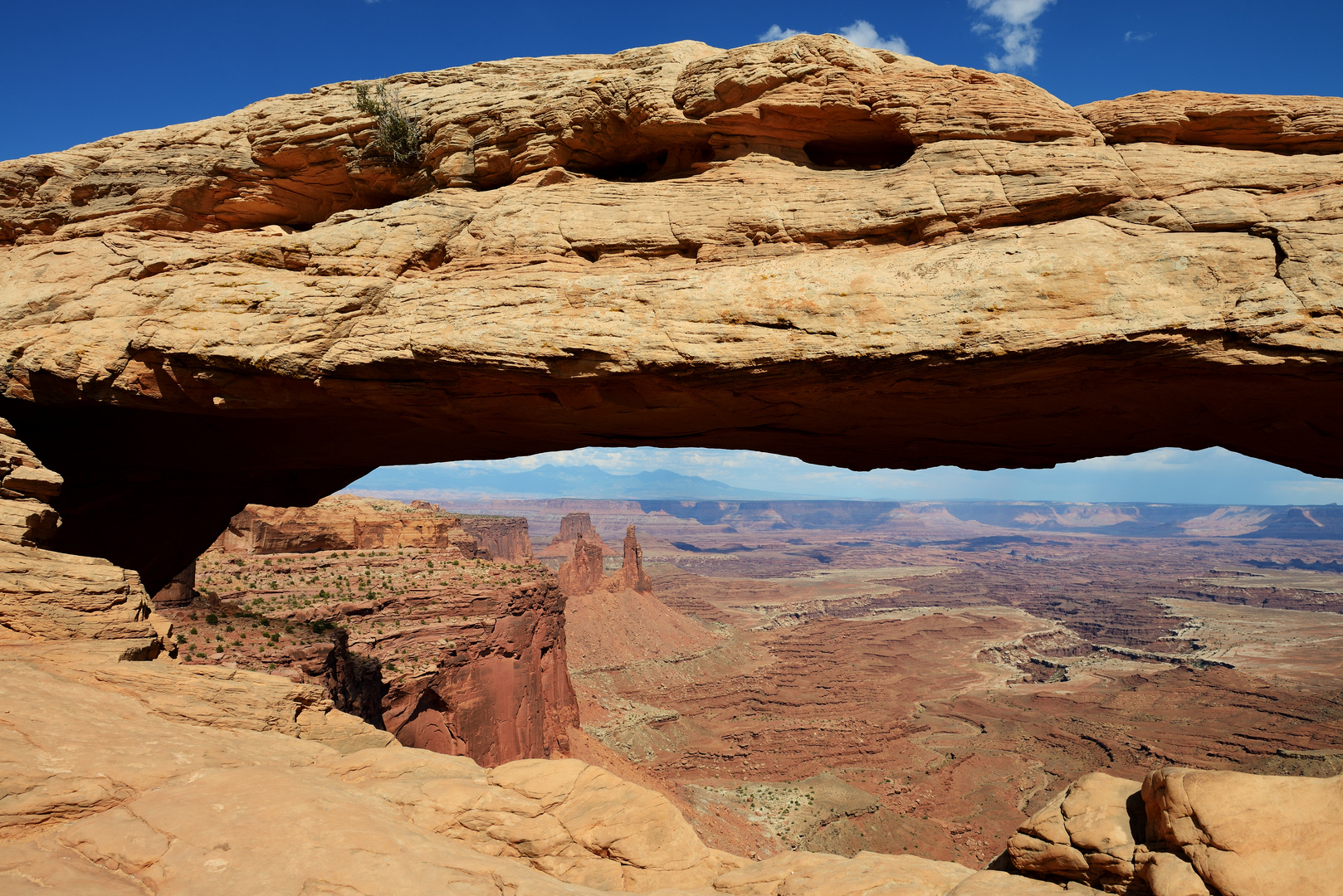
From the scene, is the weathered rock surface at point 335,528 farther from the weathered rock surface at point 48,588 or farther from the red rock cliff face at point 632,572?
the red rock cliff face at point 632,572

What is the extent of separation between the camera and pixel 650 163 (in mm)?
12758

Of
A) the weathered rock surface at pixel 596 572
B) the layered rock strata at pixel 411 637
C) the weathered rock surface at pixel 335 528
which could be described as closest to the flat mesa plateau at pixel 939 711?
the weathered rock surface at pixel 596 572

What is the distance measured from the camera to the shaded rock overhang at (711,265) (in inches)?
366

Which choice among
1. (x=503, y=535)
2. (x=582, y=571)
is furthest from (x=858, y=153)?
(x=503, y=535)

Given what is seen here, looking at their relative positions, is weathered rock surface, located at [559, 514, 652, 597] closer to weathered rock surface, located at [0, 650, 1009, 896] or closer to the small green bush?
the small green bush

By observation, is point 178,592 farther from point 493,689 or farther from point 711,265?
point 711,265

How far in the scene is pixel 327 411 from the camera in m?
12.7

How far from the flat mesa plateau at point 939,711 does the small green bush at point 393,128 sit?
97.3 ft

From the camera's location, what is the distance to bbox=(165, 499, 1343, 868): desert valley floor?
102 ft

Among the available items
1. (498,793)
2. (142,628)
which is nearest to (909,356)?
(498,793)

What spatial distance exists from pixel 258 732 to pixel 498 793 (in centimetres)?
345

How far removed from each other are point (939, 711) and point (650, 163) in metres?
61.9

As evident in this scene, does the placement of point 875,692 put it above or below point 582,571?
below

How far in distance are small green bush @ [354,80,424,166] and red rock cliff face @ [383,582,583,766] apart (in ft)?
62.2
